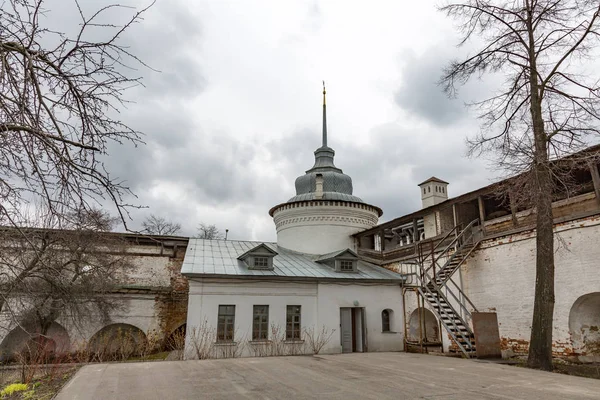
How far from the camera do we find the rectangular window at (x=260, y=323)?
633 inches

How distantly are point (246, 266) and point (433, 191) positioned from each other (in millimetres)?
11171

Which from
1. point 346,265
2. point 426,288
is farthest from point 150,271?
point 426,288

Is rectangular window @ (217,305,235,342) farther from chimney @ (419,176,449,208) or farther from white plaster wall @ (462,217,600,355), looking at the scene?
chimney @ (419,176,449,208)

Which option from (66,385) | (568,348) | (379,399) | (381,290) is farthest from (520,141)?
(66,385)

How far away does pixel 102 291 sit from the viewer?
1805 cm

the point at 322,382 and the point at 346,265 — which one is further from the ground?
the point at 346,265

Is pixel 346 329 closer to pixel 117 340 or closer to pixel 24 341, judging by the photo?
pixel 117 340

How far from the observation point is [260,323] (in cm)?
1625

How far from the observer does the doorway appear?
17.5m

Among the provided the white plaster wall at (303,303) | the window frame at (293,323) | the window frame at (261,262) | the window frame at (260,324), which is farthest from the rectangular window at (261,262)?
the window frame at (293,323)

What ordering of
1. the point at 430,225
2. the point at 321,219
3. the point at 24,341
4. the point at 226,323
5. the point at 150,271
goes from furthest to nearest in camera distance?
the point at 321,219 < the point at 150,271 < the point at 430,225 < the point at 24,341 < the point at 226,323

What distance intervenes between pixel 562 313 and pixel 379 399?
817 cm

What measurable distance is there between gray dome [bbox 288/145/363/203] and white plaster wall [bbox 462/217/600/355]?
10079 mm

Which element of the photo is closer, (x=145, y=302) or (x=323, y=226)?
(x=145, y=302)
